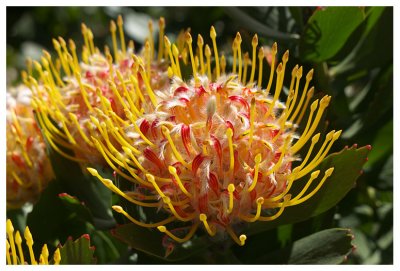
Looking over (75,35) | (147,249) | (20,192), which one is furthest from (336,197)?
(75,35)

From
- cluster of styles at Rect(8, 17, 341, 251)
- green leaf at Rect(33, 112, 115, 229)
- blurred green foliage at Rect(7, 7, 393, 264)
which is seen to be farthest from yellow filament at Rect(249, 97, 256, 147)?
green leaf at Rect(33, 112, 115, 229)

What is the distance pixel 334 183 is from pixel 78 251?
1.63 ft

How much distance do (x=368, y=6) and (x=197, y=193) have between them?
0.71 m

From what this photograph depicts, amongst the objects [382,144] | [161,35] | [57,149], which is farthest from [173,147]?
[382,144]

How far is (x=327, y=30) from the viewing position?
153 centimetres

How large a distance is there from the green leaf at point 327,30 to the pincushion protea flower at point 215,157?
0.28 m

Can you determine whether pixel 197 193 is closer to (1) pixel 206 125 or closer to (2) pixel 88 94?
(1) pixel 206 125

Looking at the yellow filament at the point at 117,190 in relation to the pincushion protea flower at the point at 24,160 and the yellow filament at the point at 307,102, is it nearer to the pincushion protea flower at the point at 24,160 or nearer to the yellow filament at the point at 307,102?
the yellow filament at the point at 307,102

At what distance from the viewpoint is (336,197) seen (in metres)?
1.27

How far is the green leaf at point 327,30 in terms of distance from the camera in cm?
151

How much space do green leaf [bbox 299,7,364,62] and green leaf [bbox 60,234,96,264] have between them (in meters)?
0.66

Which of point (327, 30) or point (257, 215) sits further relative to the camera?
point (327, 30)

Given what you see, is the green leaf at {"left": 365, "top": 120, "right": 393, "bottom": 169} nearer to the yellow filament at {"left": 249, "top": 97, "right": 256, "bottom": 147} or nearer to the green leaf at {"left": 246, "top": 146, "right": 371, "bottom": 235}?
the green leaf at {"left": 246, "top": 146, "right": 371, "bottom": 235}

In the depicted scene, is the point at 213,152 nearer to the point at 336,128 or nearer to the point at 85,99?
the point at 85,99
